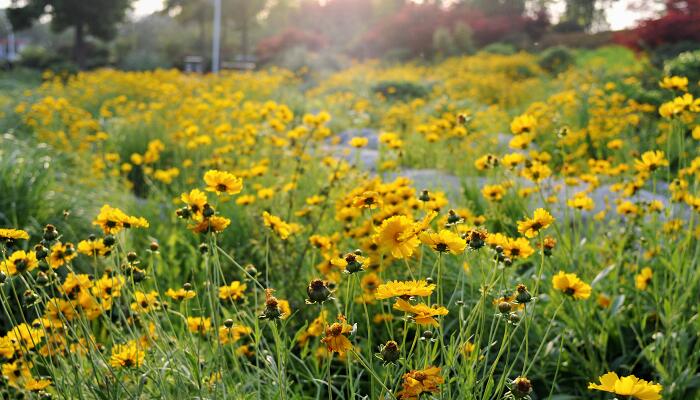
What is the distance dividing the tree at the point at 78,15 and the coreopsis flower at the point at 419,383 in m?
25.0

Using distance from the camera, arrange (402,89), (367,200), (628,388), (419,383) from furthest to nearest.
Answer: (402,89) → (367,200) → (419,383) → (628,388)

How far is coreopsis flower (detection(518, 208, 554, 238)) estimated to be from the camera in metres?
1.41

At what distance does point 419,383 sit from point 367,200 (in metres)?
0.54

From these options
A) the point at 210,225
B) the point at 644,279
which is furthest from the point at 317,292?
the point at 644,279

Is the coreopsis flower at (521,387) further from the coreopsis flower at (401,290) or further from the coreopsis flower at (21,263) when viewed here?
the coreopsis flower at (21,263)

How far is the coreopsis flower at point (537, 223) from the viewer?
1.41 m

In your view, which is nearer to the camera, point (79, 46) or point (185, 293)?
point (185, 293)

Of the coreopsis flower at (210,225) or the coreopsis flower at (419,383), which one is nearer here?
the coreopsis flower at (419,383)

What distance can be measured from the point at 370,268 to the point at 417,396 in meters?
1.18

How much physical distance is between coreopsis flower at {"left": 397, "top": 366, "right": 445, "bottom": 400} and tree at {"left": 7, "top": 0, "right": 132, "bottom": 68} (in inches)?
983

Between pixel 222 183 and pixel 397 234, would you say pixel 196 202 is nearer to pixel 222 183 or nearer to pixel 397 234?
pixel 222 183

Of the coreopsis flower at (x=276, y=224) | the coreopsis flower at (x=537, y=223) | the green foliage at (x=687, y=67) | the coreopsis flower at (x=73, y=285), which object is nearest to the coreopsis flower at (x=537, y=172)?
the coreopsis flower at (x=537, y=223)

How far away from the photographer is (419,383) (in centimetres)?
108

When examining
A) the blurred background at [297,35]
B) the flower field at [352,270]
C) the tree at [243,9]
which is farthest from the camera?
the tree at [243,9]
